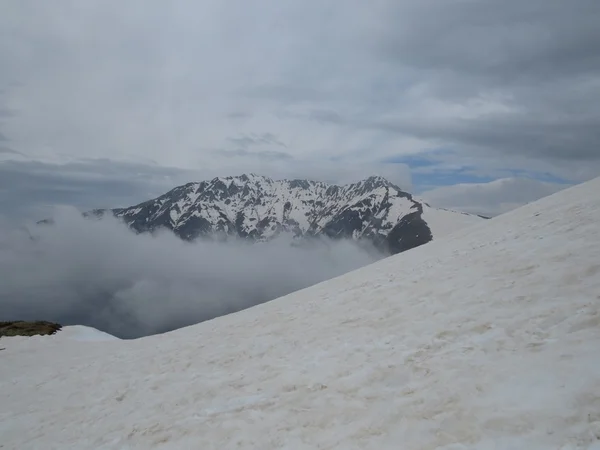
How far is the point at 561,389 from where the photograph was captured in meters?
7.20

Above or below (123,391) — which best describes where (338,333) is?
above

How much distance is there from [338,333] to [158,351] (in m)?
10.0

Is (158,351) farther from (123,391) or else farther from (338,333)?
(338,333)

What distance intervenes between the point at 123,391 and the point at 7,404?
714 cm

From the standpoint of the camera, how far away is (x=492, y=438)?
264 inches

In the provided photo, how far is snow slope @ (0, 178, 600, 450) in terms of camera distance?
7.48 metres

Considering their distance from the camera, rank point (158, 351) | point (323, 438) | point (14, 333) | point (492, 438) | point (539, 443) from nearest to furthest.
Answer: point (539, 443)
point (492, 438)
point (323, 438)
point (158, 351)
point (14, 333)

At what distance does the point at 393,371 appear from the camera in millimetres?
10102

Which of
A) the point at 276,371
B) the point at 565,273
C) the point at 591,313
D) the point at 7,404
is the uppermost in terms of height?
the point at 565,273

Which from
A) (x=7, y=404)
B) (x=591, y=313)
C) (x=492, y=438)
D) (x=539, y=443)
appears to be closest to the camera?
(x=539, y=443)

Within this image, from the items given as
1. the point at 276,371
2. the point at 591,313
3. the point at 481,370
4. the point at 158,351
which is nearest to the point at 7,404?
the point at 158,351

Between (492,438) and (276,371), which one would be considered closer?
(492,438)

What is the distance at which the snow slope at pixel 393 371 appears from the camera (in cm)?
748

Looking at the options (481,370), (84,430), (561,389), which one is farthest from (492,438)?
(84,430)
